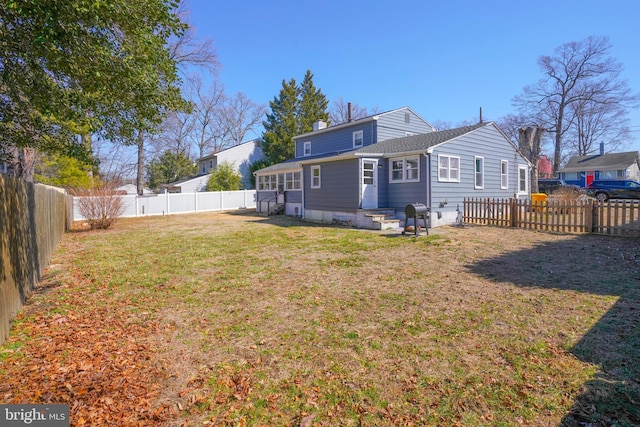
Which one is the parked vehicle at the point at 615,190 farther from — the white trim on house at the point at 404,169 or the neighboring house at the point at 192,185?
the neighboring house at the point at 192,185

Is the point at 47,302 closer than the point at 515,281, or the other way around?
the point at 47,302

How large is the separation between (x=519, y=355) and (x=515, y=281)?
2915 millimetres

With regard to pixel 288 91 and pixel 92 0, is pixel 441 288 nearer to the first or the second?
pixel 92 0

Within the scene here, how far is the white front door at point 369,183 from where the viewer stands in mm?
14523

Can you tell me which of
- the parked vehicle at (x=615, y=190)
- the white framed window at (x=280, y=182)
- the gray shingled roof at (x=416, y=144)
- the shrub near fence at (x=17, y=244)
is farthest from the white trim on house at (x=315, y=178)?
the parked vehicle at (x=615, y=190)

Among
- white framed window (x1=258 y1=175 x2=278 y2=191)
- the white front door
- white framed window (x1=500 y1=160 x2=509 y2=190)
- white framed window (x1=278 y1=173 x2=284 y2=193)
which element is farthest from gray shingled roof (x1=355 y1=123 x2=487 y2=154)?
white framed window (x1=258 y1=175 x2=278 y2=191)

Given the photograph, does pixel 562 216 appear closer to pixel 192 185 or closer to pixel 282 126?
pixel 282 126

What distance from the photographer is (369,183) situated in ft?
48.4

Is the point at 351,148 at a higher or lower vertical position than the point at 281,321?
higher

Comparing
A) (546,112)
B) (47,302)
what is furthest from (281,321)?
(546,112)

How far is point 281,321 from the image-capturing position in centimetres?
439

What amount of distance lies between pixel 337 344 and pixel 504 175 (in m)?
16.9

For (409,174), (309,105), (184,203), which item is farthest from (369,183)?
(309,105)

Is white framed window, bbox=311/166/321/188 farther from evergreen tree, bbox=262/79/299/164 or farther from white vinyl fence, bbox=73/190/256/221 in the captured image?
evergreen tree, bbox=262/79/299/164
